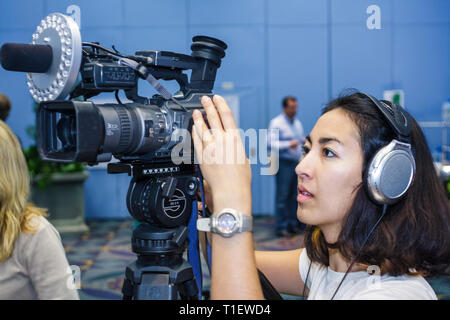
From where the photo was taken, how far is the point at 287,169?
4102 millimetres

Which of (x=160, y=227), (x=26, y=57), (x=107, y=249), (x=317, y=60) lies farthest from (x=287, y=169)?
(x=26, y=57)

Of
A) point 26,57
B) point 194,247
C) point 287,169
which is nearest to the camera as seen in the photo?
point 26,57

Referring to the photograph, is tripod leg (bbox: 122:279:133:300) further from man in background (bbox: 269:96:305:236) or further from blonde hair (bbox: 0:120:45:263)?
man in background (bbox: 269:96:305:236)

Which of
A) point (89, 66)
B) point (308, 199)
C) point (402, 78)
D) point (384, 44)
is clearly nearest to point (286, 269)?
point (308, 199)

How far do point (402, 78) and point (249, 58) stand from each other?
145cm

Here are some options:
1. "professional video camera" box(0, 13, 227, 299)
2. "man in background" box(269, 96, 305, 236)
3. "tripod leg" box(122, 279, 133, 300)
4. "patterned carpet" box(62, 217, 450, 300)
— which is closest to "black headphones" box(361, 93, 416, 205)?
"professional video camera" box(0, 13, 227, 299)

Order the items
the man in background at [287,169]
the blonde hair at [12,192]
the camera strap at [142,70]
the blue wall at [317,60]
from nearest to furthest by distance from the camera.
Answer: the camera strap at [142,70] < the blonde hair at [12,192] < the blue wall at [317,60] < the man in background at [287,169]

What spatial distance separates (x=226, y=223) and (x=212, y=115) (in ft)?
0.63

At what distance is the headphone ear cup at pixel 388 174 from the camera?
81 cm

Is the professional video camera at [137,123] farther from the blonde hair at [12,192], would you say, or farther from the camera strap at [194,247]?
the blonde hair at [12,192]

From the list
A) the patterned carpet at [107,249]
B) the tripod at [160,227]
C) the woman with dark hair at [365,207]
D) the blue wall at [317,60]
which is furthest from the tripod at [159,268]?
the blue wall at [317,60]

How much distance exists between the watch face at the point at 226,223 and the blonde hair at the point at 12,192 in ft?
1.84

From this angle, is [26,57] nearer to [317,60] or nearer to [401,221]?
[401,221]

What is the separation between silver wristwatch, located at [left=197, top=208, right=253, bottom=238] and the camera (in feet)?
2.36
